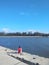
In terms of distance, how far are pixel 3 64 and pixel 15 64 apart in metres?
0.86

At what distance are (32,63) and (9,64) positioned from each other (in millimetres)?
1703

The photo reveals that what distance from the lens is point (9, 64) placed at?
1221cm

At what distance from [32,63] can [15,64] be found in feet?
4.16

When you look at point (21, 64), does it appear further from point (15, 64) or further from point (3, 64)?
point (3, 64)

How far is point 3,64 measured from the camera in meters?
12.2

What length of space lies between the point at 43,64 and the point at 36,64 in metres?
0.51

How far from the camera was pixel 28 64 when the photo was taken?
12.5 meters

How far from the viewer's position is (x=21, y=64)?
489 inches

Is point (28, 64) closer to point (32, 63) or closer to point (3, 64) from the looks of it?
point (32, 63)

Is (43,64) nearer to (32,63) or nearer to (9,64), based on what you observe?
(32,63)

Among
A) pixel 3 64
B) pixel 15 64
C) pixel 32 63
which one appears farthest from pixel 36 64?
pixel 3 64

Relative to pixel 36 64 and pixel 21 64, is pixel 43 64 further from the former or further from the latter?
pixel 21 64

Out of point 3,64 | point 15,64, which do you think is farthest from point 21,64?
point 3,64

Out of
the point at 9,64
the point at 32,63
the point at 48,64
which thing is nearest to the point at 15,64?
the point at 9,64
